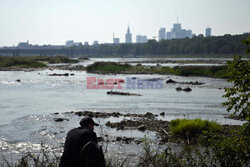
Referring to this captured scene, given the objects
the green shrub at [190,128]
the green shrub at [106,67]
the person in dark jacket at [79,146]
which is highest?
the person in dark jacket at [79,146]

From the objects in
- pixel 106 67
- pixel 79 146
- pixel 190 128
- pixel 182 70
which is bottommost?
pixel 106 67

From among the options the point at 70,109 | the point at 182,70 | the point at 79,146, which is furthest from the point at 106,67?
the point at 79,146

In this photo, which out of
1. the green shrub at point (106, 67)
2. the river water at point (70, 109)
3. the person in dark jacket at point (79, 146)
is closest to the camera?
the person in dark jacket at point (79, 146)

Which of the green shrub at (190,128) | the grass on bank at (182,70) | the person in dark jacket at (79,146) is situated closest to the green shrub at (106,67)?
Answer: the grass on bank at (182,70)

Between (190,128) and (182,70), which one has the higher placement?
(190,128)

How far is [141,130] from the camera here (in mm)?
20656

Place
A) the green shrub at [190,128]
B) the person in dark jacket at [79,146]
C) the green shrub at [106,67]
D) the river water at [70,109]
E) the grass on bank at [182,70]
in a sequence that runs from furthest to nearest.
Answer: the green shrub at [106,67], the grass on bank at [182,70], the green shrub at [190,128], the river water at [70,109], the person in dark jacket at [79,146]

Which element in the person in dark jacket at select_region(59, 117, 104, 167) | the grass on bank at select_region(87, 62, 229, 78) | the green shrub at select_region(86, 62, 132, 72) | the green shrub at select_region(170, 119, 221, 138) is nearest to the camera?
the person in dark jacket at select_region(59, 117, 104, 167)

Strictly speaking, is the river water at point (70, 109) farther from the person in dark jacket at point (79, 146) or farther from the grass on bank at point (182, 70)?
the grass on bank at point (182, 70)

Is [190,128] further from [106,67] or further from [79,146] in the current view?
[106,67]

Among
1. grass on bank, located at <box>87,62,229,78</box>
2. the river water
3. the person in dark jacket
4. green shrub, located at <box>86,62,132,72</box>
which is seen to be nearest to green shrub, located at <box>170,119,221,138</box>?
the river water

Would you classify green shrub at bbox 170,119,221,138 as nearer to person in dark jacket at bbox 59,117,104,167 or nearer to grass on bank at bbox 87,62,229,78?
person in dark jacket at bbox 59,117,104,167

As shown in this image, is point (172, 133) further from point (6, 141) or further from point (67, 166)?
point (67, 166)

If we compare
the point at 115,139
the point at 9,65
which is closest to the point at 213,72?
the point at 115,139
